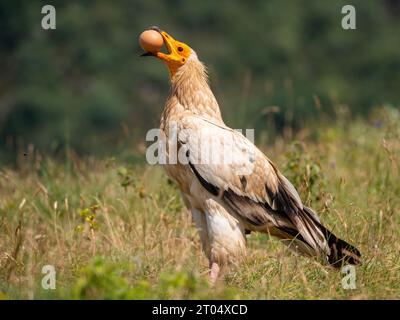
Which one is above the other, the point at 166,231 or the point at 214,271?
the point at 166,231

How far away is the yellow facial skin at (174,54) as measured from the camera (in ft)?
18.0

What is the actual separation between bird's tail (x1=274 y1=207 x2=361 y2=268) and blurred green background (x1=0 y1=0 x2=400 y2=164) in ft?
35.6

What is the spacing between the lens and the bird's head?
547 centimetres

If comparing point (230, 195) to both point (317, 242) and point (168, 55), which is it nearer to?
point (317, 242)

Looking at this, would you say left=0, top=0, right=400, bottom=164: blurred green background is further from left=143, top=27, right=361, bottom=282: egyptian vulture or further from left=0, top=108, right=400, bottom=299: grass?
left=143, top=27, right=361, bottom=282: egyptian vulture

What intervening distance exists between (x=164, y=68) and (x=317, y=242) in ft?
44.6

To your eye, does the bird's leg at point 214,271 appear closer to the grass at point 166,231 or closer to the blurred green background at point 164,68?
the grass at point 166,231

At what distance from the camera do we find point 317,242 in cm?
506

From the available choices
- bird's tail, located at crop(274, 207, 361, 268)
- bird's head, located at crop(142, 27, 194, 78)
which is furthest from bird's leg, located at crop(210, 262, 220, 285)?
bird's head, located at crop(142, 27, 194, 78)

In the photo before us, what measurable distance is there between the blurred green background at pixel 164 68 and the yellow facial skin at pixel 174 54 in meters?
10.5

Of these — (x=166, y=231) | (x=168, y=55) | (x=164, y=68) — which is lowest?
(x=166, y=231)

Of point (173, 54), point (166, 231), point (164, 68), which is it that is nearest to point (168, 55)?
point (173, 54)

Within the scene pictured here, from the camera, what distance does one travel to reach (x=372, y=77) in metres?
19.9

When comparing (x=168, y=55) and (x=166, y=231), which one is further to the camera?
(x=166, y=231)
